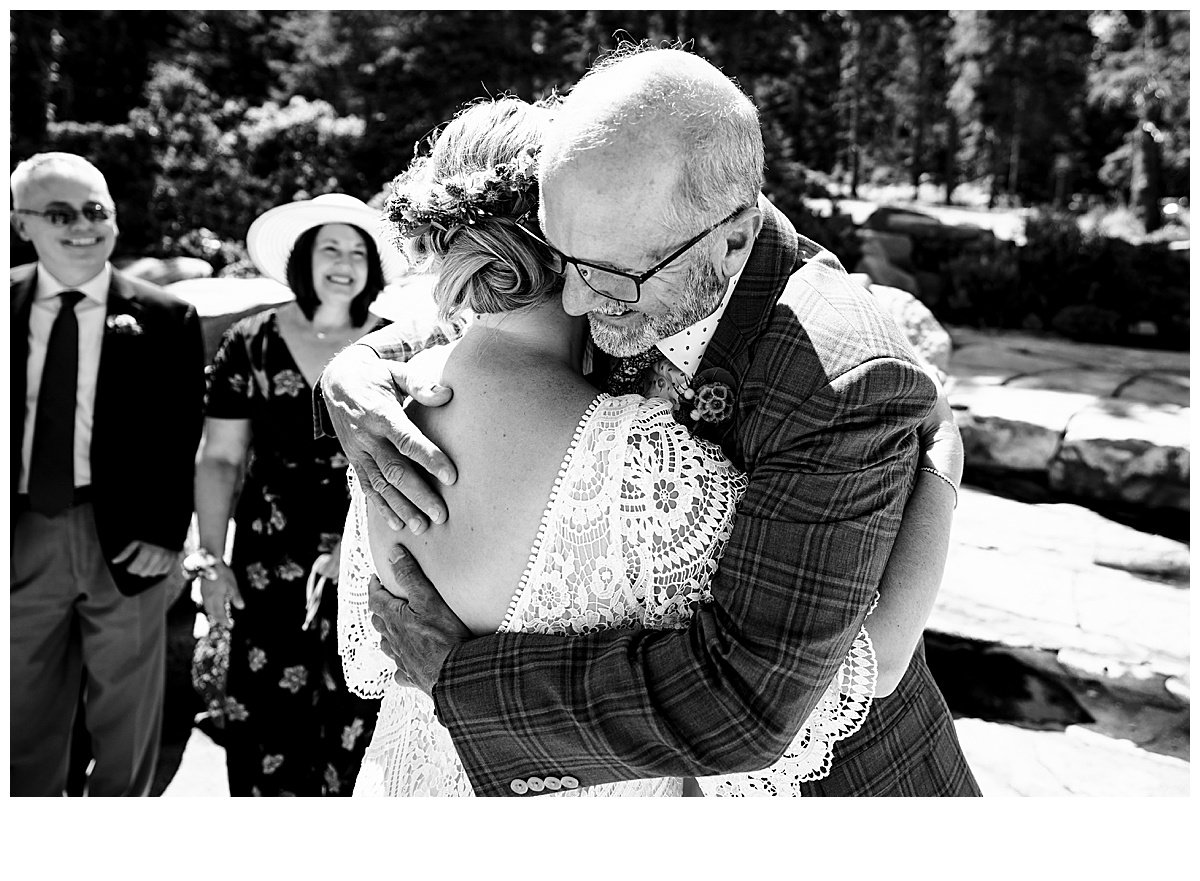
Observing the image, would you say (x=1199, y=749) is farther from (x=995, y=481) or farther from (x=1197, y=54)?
(x=995, y=481)

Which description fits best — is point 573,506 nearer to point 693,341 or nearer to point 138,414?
point 693,341

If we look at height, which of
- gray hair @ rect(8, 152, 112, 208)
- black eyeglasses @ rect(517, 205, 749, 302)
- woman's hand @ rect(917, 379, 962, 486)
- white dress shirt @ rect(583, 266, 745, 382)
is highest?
gray hair @ rect(8, 152, 112, 208)

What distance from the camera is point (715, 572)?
1229 mm

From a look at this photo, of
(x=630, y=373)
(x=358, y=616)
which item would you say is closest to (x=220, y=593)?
(x=358, y=616)

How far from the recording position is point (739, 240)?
1.25 meters

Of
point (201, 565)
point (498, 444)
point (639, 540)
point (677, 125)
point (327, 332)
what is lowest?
point (201, 565)

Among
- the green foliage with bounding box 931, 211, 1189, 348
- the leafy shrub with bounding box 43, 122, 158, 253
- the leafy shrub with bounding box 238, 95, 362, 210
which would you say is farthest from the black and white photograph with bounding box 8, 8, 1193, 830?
the leafy shrub with bounding box 238, 95, 362, 210

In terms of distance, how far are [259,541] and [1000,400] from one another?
5343 millimetres

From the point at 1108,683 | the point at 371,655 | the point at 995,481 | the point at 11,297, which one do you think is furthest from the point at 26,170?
the point at 995,481

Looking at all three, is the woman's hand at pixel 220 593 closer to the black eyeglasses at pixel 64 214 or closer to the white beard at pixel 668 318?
the black eyeglasses at pixel 64 214

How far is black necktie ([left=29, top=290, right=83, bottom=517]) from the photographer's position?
291cm

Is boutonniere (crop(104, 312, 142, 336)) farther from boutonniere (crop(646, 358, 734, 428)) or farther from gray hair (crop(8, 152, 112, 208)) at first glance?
boutonniere (crop(646, 358, 734, 428))

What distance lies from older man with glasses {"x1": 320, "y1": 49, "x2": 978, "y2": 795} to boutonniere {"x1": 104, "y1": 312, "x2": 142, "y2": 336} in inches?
80.5

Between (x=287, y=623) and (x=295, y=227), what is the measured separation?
3.97 ft
